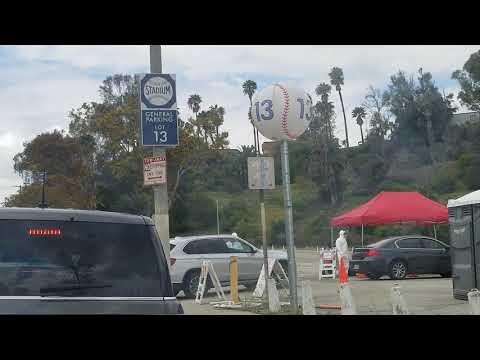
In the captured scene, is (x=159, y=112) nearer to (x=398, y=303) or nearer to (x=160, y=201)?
(x=160, y=201)

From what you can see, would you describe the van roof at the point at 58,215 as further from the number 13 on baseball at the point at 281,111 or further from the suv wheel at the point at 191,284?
the suv wheel at the point at 191,284

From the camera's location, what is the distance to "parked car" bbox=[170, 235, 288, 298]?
16.9 meters

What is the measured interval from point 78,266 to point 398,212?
19335 mm

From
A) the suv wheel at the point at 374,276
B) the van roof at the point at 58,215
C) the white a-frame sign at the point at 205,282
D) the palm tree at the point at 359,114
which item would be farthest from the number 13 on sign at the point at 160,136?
the palm tree at the point at 359,114

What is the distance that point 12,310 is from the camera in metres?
4.69

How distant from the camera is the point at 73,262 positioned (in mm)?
4863

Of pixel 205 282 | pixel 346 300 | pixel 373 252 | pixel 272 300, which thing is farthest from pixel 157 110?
pixel 373 252

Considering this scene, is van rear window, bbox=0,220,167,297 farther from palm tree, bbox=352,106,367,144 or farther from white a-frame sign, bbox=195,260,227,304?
palm tree, bbox=352,106,367,144

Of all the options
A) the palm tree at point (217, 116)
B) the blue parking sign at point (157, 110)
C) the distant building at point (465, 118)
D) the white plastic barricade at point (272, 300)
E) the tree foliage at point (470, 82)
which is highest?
the tree foliage at point (470, 82)

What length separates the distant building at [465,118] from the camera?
5947 cm

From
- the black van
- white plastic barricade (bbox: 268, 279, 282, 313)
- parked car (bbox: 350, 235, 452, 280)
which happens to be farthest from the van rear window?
parked car (bbox: 350, 235, 452, 280)

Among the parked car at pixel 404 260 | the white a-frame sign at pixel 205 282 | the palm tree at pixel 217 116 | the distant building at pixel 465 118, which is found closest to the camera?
the white a-frame sign at pixel 205 282
